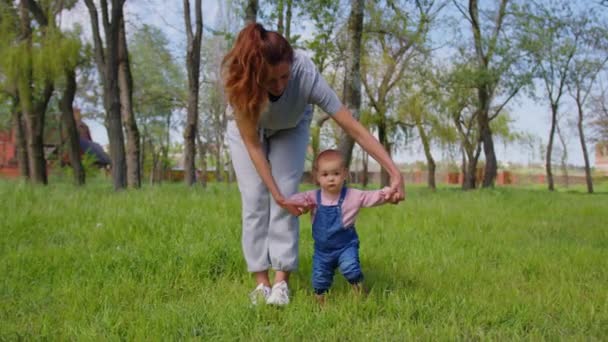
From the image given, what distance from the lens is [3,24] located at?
15375 mm

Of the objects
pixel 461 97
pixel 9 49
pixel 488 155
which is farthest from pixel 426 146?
pixel 9 49

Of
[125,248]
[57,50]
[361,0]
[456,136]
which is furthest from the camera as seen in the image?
[456,136]

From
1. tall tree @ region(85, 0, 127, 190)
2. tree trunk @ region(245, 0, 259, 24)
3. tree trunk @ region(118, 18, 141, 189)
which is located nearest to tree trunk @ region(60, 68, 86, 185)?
tree trunk @ region(118, 18, 141, 189)

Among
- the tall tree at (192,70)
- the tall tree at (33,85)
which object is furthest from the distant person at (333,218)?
the tall tree at (33,85)

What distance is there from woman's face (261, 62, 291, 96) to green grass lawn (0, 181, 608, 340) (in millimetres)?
1280

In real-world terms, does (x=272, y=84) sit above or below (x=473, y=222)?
above

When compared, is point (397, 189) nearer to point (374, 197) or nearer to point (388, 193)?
point (388, 193)

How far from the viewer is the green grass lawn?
269 cm

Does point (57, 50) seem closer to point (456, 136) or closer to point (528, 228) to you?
point (528, 228)

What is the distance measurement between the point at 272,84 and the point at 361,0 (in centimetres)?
663

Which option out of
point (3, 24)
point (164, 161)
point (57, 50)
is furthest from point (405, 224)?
point (164, 161)

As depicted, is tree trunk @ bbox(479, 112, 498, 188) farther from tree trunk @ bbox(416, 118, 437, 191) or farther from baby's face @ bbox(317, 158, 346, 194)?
baby's face @ bbox(317, 158, 346, 194)

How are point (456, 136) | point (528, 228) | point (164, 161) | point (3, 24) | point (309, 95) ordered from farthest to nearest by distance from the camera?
1. point (164, 161)
2. point (456, 136)
3. point (3, 24)
4. point (528, 228)
5. point (309, 95)

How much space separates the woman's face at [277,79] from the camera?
275 cm
